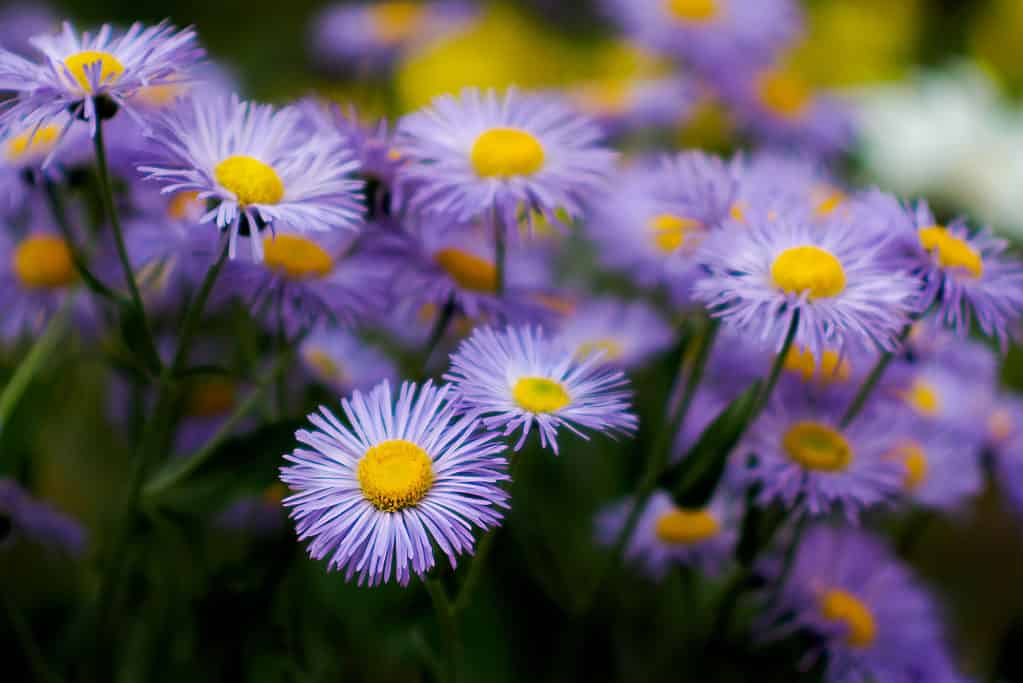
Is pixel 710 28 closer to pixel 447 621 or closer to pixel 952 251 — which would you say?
pixel 952 251

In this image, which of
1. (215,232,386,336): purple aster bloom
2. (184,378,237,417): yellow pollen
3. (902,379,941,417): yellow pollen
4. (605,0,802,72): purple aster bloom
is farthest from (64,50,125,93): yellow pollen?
(605,0,802,72): purple aster bloom

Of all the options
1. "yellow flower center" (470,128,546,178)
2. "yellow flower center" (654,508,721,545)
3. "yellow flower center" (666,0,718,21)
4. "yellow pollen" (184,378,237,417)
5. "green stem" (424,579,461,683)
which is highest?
"yellow flower center" (666,0,718,21)

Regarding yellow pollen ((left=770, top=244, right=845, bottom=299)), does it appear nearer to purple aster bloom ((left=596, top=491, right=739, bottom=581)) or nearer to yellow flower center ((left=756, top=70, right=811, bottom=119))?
purple aster bloom ((left=596, top=491, right=739, bottom=581))

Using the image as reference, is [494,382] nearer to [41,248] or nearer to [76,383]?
[41,248]

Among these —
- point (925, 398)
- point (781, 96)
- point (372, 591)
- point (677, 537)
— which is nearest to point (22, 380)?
point (372, 591)

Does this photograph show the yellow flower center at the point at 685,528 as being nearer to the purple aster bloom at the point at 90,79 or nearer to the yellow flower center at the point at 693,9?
the purple aster bloom at the point at 90,79

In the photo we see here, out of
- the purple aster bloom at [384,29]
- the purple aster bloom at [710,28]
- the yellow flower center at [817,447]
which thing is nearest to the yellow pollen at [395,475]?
the yellow flower center at [817,447]
